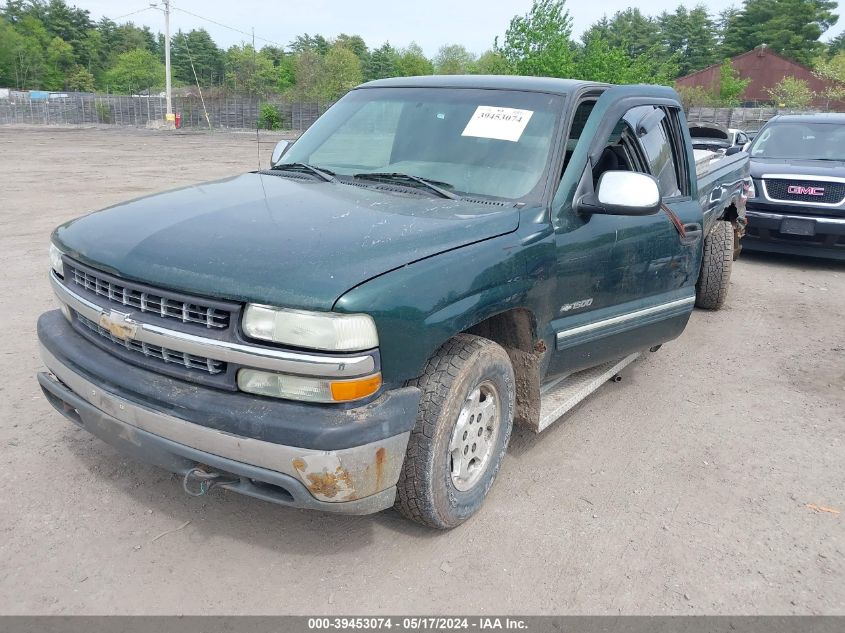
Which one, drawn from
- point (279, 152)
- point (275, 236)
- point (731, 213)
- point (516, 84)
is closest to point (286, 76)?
point (731, 213)

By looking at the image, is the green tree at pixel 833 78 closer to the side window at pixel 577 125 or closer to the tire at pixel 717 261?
the tire at pixel 717 261

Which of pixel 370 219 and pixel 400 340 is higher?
pixel 370 219

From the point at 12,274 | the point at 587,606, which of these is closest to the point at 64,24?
the point at 12,274

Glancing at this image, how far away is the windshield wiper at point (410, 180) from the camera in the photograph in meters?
3.40

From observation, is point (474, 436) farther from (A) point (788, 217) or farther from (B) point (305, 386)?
(A) point (788, 217)

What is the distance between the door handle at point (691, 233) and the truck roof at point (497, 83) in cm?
107

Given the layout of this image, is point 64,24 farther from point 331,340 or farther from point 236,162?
point 331,340

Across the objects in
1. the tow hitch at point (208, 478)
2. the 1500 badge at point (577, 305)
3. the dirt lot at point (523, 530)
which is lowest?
the dirt lot at point (523, 530)

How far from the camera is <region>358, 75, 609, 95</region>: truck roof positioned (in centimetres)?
380

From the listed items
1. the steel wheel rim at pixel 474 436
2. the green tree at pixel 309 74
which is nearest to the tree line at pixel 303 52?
the green tree at pixel 309 74

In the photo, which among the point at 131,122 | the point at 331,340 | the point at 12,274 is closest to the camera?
the point at 331,340

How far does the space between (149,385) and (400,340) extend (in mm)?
946

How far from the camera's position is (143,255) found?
8.91ft

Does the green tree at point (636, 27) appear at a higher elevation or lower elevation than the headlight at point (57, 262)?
higher
